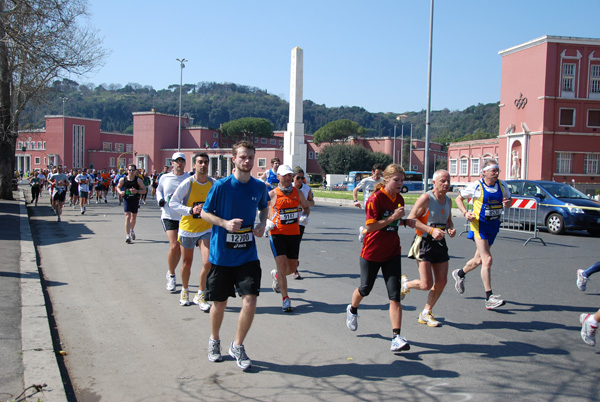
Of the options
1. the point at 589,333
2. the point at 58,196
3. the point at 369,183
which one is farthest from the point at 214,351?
the point at 58,196

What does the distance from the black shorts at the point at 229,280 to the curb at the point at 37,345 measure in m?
1.35

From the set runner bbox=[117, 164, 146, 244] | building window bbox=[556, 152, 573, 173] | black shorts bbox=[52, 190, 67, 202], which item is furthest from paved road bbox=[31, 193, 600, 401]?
building window bbox=[556, 152, 573, 173]

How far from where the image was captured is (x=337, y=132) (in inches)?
3654

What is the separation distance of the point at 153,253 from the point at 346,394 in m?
7.80

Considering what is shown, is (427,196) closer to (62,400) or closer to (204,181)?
(204,181)

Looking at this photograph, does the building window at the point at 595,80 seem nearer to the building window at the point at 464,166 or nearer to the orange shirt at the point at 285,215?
the building window at the point at 464,166

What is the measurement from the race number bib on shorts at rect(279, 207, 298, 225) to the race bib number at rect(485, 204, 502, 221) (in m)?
2.58

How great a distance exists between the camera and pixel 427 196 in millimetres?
5805

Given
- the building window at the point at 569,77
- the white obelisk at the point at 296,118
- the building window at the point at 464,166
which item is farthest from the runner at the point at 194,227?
the building window at the point at 464,166

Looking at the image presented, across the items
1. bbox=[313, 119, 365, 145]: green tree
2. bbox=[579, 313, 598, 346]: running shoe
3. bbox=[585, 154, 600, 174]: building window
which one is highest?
bbox=[313, 119, 365, 145]: green tree

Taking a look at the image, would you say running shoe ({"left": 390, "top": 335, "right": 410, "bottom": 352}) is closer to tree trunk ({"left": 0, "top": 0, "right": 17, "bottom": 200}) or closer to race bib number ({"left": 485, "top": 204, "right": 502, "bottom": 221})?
race bib number ({"left": 485, "top": 204, "right": 502, "bottom": 221})

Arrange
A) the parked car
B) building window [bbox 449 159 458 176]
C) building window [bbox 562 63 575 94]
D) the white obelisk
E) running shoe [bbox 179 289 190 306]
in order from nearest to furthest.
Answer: running shoe [bbox 179 289 190 306] < the parked car < the white obelisk < building window [bbox 562 63 575 94] < building window [bbox 449 159 458 176]

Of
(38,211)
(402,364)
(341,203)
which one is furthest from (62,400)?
(341,203)

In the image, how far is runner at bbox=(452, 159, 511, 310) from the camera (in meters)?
6.70
